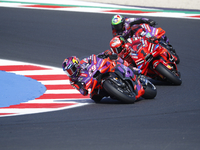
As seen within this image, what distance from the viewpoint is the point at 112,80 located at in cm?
738

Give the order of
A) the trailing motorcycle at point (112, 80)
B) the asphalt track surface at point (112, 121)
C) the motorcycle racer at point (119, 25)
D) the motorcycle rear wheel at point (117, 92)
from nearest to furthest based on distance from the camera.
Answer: the asphalt track surface at point (112, 121) → the motorcycle rear wheel at point (117, 92) → the trailing motorcycle at point (112, 80) → the motorcycle racer at point (119, 25)

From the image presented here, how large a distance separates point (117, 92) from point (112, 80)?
0.94ft

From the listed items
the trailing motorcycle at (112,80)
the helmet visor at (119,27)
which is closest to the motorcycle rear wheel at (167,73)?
the trailing motorcycle at (112,80)

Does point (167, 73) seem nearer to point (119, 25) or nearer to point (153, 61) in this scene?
point (153, 61)

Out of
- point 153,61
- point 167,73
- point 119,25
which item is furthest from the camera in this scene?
point 119,25

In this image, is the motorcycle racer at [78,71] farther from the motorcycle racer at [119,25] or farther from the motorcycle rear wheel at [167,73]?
the motorcycle racer at [119,25]

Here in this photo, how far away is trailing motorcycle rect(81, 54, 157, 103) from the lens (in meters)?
7.30

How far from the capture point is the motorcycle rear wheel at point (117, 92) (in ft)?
23.6

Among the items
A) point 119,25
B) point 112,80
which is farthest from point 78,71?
point 119,25

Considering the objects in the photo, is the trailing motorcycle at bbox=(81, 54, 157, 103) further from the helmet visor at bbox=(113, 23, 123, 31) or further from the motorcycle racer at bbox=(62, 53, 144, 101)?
the helmet visor at bbox=(113, 23, 123, 31)

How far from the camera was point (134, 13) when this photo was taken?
55.1ft

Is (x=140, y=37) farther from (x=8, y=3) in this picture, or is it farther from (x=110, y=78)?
(x=8, y=3)

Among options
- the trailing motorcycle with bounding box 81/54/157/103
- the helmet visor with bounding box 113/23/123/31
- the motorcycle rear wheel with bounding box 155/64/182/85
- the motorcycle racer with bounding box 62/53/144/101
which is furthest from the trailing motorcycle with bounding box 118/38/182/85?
the motorcycle racer with bounding box 62/53/144/101

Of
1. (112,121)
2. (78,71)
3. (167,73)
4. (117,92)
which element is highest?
(78,71)
